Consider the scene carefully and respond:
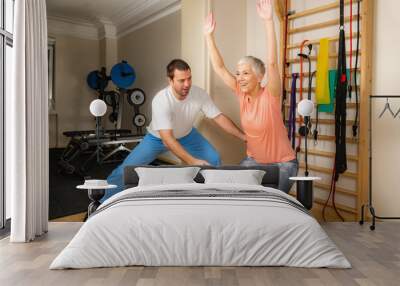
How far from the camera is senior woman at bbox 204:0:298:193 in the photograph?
4.76m

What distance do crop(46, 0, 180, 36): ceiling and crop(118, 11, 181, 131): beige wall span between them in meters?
0.12

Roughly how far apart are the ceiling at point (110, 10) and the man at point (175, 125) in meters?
0.57

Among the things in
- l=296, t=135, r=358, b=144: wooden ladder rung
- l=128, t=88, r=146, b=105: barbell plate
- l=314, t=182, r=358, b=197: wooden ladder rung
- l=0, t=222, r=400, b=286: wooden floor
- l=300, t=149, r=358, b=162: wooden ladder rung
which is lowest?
l=0, t=222, r=400, b=286: wooden floor

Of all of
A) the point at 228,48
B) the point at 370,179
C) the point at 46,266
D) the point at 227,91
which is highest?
the point at 228,48

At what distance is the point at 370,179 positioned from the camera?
176 inches

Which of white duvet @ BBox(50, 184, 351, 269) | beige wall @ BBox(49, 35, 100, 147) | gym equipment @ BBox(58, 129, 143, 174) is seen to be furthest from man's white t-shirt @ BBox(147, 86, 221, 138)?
white duvet @ BBox(50, 184, 351, 269)

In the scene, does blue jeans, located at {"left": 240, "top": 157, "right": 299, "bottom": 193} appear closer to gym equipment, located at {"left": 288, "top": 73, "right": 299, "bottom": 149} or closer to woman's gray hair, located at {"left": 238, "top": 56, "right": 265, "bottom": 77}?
gym equipment, located at {"left": 288, "top": 73, "right": 299, "bottom": 149}

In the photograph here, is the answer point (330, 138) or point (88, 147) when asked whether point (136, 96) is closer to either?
point (88, 147)

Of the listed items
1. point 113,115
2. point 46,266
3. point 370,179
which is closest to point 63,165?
point 113,115

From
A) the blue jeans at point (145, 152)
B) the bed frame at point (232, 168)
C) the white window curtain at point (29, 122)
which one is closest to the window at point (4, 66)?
the white window curtain at point (29, 122)

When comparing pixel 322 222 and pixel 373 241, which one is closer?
pixel 373 241

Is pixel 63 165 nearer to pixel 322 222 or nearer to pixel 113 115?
pixel 113 115

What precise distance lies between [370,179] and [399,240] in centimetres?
62

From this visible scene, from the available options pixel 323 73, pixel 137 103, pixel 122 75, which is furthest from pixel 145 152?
pixel 323 73
